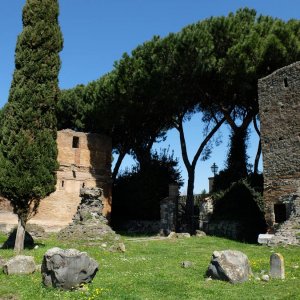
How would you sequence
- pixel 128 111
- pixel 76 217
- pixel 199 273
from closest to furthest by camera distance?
pixel 199 273 → pixel 76 217 → pixel 128 111

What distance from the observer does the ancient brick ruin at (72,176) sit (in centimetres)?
2369

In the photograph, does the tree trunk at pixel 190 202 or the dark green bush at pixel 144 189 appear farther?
the dark green bush at pixel 144 189

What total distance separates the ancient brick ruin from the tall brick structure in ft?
40.1

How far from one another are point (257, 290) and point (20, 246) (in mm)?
8474

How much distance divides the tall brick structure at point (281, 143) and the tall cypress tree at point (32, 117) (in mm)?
9166

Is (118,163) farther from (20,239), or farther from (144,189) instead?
(20,239)

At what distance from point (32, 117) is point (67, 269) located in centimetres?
750

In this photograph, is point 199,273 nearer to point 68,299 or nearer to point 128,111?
point 68,299

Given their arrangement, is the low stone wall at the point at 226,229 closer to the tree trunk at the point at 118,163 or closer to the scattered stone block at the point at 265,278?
the tree trunk at the point at 118,163

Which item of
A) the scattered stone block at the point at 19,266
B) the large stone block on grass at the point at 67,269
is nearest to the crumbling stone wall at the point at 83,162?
the scattered stone block at the point at 19,266

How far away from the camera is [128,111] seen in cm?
2428

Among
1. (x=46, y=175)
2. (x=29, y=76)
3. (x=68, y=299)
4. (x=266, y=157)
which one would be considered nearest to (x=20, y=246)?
(x=46, y=175)

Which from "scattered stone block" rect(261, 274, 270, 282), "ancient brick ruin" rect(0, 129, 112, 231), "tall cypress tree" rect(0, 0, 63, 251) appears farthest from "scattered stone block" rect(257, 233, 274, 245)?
"ancient brick ruin" rect(0, 129, 112, 231)

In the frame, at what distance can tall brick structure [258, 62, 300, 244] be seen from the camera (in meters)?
16.5
